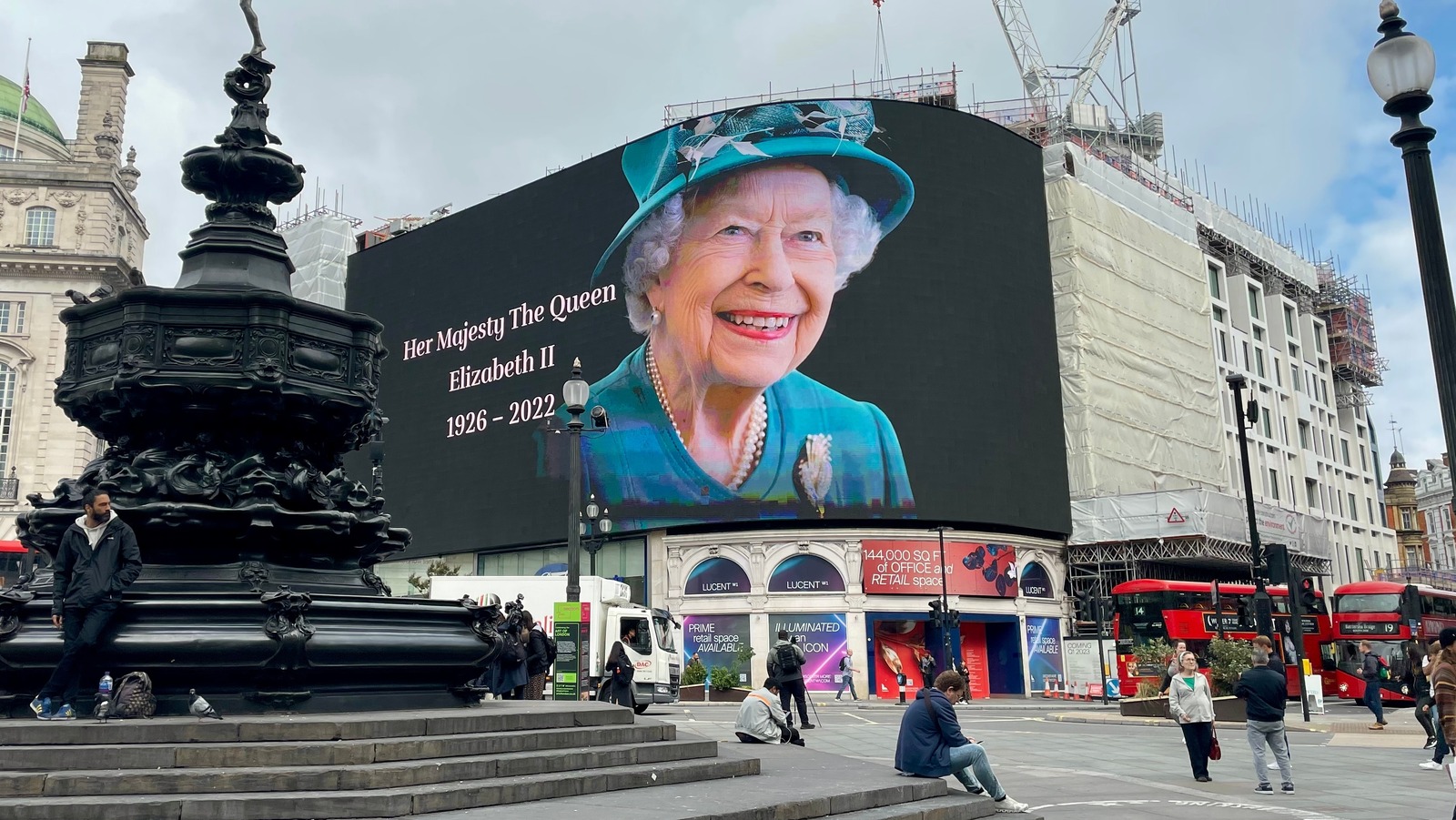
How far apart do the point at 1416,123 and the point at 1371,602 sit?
33.0 meters

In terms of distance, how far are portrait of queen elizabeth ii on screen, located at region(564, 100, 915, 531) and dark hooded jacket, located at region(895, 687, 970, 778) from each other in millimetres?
34975

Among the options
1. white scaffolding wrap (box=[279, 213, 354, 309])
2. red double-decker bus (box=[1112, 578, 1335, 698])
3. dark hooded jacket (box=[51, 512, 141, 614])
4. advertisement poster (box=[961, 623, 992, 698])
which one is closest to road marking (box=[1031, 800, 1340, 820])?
dark hooded jacket (box=[51, 512, 141, 614])

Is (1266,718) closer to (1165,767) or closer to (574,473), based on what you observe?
(1165,767)

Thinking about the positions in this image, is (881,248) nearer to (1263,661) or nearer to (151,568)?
(1263,661)

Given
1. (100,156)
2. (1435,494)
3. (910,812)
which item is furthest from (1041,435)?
(1435,494)

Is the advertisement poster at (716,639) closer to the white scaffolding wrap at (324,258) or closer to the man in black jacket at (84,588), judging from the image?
the white scaffolding wrap at (324,258)

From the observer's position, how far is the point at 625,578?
49062 mm

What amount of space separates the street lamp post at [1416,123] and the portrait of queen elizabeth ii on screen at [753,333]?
1490 inches

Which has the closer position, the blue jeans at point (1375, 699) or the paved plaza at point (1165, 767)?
the paved plaza at point (1165, 767)

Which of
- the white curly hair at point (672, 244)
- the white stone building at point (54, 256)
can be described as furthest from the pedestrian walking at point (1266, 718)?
the white stone building at point (54, 256)

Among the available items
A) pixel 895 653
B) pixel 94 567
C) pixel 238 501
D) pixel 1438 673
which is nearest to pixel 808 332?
pixel 895 653

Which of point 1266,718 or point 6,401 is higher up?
point 6,401

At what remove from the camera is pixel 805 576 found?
1790 inches

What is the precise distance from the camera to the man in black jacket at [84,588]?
306 inches
